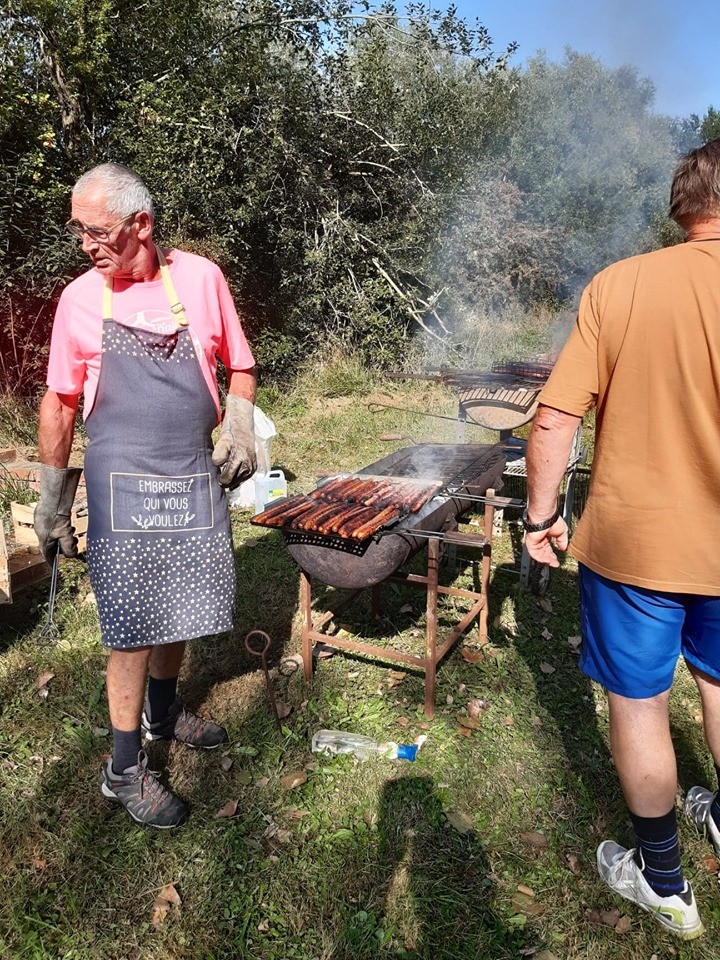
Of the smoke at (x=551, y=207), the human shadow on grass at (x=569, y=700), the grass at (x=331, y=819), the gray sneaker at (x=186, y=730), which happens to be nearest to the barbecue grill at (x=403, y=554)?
the grass at (x=331, y=819)

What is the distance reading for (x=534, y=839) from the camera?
261cm

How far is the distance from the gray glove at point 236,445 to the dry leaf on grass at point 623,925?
7.00 feet

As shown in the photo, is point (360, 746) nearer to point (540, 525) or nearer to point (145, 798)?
point (145, 798)

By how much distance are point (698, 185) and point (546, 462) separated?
0.90 m

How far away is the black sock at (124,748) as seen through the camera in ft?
8.48

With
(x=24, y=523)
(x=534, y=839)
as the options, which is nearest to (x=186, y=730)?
(x=534, y=839)

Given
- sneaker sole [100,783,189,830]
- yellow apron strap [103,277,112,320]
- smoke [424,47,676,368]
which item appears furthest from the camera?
smoke [424,47,676,368]

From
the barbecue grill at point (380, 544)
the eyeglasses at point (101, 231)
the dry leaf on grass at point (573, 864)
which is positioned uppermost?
the eyeglasses at point (101, 231)

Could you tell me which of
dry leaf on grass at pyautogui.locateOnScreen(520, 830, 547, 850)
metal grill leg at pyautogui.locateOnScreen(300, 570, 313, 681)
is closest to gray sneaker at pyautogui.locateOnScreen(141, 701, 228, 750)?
metal grill leg at pyautogui.locateOnScreen(300, 570, 313, 681)

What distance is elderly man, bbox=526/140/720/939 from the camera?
178 centimetres

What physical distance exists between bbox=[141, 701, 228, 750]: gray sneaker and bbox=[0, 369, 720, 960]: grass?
2.6 inches

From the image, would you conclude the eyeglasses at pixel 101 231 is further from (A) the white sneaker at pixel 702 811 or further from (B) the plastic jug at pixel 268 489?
(B) the plastic jug at pixel 268 489

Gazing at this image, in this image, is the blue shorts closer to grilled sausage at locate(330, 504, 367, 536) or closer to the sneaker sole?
grilled sausage at locate(330, 504, 367, 536)

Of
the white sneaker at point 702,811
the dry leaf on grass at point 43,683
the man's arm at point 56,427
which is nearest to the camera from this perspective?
the man's arm at point 56,427
